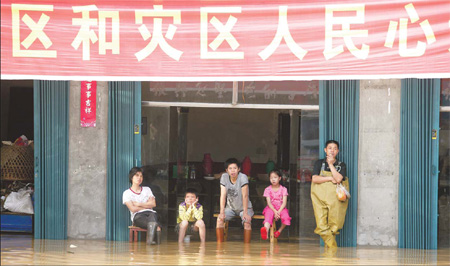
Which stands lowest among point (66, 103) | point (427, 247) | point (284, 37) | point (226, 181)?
point (427, 247)

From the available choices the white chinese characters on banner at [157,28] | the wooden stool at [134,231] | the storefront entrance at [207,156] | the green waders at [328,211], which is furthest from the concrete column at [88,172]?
the green waders at [328,211]

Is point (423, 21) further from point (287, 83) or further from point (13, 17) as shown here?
point (13, 17)

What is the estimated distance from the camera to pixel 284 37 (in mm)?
7055

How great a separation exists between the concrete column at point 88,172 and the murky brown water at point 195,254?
29 centimetres

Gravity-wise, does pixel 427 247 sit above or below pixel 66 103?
below

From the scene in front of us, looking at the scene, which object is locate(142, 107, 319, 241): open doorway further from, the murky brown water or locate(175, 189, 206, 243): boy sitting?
the murky brown water

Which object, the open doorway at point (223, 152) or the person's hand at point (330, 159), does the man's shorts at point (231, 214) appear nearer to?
the open doorway at point (223, 152)

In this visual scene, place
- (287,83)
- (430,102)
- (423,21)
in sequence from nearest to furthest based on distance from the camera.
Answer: (423,21)
(430,102)
(287,83)

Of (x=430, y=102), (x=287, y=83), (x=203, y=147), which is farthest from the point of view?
(x=203, y=147)

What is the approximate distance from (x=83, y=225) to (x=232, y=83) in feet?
9.42

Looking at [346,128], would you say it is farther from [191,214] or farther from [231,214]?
[191,214]

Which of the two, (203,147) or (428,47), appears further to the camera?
(203,147)

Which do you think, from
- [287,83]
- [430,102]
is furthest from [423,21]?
[287,83]

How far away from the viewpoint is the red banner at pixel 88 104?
Answer: 950 cm
